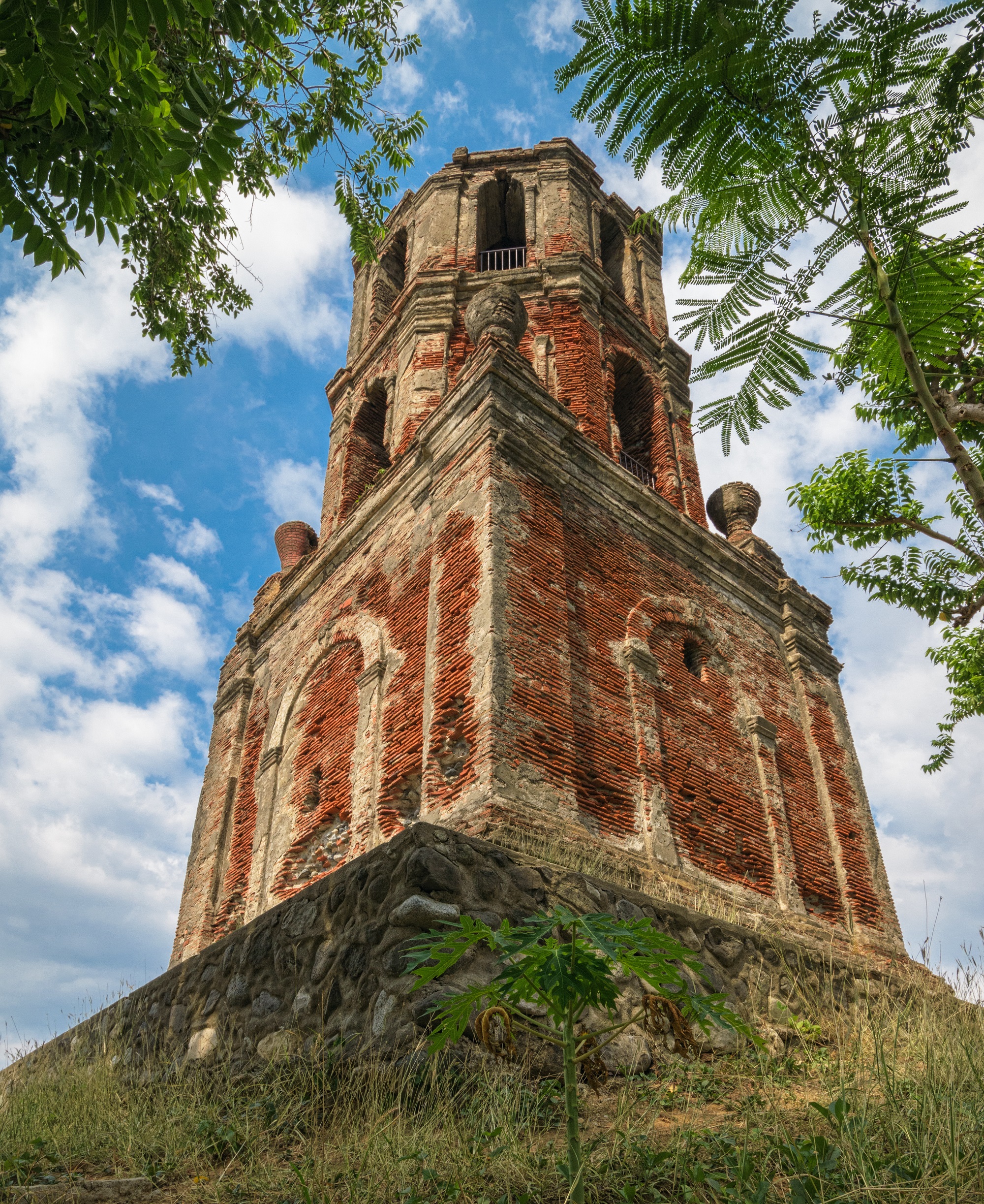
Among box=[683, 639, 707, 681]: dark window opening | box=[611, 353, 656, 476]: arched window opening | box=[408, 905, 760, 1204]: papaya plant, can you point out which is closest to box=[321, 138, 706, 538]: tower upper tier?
box=[611, 353, 656, 476]: arched window opening

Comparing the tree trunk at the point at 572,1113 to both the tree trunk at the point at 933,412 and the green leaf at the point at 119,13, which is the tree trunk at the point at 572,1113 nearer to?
the tree trunk at the point at 933,412

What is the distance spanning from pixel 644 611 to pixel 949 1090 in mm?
7024

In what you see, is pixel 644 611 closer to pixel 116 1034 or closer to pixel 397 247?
pixel 116 1034

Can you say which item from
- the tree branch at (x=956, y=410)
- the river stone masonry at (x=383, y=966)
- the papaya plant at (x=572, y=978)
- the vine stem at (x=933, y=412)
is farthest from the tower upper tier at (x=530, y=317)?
the papaya plant at (x=572, y=978)

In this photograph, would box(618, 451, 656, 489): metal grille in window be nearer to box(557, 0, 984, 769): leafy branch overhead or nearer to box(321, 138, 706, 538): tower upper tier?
box(321, 138, 706, 538): tower upper tier

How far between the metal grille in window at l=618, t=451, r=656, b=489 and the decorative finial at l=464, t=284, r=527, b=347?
8.42ft

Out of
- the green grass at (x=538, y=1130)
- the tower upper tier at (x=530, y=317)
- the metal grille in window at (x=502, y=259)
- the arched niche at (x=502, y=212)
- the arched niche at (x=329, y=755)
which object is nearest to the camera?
the green grass at (x=538, y=1130)

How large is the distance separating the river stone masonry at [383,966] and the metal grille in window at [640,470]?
7529mm

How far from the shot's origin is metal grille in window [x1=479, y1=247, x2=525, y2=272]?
14.1 metres

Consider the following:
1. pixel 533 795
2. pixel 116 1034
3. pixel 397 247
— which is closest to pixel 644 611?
pixel 533 795

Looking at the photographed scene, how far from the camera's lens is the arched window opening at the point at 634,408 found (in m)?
13.6

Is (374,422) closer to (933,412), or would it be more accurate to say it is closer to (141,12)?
(141,12)

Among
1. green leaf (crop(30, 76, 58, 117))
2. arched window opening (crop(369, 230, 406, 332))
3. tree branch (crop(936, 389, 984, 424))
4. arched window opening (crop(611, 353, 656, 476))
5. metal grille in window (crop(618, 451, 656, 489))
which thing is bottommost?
tree branch (crop(936, 389, 984, 424))

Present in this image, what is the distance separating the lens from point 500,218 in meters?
15.3
